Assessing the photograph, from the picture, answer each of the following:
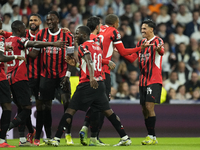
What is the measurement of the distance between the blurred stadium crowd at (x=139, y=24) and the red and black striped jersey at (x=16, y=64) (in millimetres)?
4800

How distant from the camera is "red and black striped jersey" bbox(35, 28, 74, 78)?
744 cm

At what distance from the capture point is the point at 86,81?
6.63m

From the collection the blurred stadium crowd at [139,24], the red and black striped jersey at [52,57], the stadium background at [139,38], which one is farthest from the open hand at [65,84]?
the blurred stadium crowd at [139,24]

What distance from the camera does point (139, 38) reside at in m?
13.9

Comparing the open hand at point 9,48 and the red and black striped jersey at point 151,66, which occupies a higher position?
the open hand at point 9,48

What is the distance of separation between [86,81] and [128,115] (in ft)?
11.9

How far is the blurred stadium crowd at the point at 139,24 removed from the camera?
12.5 metres

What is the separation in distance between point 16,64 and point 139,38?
7.42m

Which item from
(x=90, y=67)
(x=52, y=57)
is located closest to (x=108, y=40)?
(x=52, y=57)

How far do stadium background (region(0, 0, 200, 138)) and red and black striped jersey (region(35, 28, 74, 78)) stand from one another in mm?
2472

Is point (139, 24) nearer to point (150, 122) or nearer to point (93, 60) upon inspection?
point (150, 122)

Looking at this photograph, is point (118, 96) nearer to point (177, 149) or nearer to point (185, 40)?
point (185, 40)

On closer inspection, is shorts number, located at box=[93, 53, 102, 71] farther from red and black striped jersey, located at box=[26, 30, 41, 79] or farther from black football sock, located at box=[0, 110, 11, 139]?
black football sock, located at box=[0, 110, 11, 139]

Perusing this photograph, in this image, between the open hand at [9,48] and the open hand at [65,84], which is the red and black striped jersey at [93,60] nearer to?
the open hand at [65,84]
